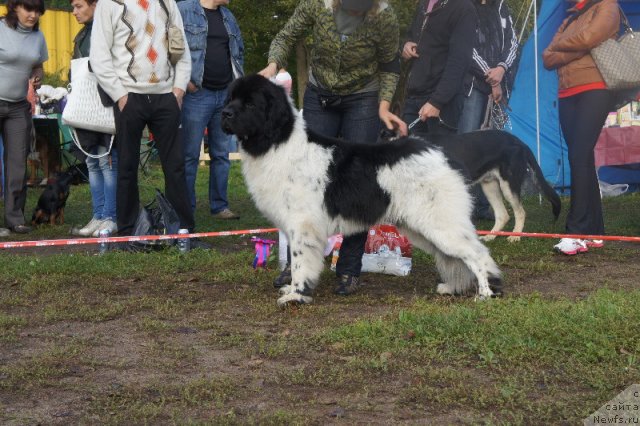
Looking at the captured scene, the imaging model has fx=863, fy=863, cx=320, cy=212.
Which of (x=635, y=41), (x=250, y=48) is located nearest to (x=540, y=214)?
(x=635, y=41)

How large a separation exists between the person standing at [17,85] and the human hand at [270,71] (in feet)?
12.1

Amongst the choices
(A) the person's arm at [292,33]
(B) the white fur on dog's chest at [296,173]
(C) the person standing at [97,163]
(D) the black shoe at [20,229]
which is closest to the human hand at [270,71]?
(A) the person's arm at [292,33]

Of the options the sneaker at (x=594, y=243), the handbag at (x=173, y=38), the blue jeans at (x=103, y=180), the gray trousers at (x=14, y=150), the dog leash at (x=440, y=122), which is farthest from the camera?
the gray trousers at (x=14, y=150)

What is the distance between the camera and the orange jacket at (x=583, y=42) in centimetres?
738

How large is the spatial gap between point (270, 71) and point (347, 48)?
58 centimetres

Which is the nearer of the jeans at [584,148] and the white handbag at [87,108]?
the jeans at [584,148]

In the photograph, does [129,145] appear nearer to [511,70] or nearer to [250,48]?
[511,70]

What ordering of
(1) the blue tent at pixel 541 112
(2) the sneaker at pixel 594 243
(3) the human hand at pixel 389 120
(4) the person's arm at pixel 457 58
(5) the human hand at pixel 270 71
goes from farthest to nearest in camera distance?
(1) the blue tent at pixel 541 112 → (2) the sneaker at pixel 594 243 → (4) the person's arm at pixel 457 58 → (3) the human hand at pixel 389 120 → (5) the human hand at pixel 270 71

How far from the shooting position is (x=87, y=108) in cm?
783

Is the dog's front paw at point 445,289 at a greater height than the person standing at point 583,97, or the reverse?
the person standing at point 583,97

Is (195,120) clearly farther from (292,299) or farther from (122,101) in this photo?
(292,299)

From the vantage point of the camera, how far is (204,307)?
5.40 meters

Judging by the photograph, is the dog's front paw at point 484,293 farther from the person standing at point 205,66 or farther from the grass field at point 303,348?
the person standing at point 205,66

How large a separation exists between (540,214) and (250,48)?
1700 centimetres
